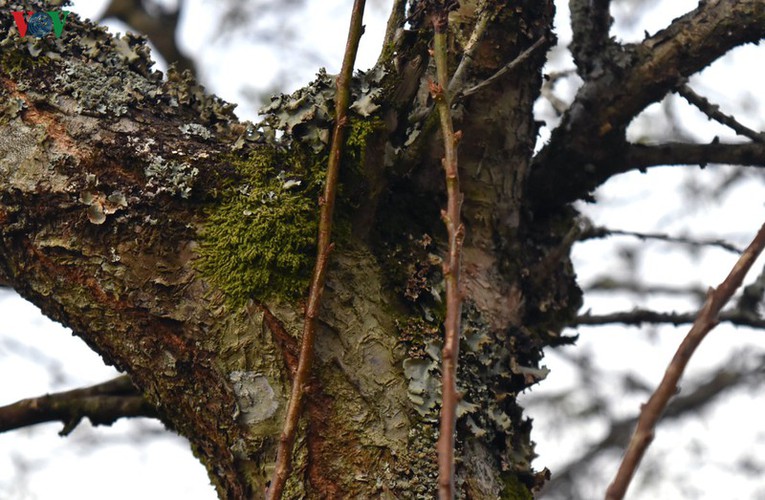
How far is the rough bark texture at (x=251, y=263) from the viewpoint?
4.19 ft

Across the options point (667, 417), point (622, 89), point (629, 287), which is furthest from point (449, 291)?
point (667, 417)

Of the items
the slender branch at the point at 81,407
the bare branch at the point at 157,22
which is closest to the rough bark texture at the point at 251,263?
the slender branch at the point at 81,407

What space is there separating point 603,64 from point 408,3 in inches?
20.8

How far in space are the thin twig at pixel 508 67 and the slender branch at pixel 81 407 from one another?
1.07m

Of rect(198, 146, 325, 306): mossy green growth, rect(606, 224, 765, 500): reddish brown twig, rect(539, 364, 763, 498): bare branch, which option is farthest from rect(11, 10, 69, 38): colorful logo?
rect(539, 364, 763, 498): bare branch

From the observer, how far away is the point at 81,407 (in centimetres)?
188

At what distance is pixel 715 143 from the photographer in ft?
5.73

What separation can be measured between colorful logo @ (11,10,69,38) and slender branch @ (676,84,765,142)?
1.32 metres

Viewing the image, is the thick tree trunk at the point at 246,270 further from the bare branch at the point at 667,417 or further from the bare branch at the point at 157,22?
the bare branch at the point at 667,417

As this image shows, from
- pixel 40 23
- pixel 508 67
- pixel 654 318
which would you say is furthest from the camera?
pixel 654 318

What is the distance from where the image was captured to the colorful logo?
1.51 m

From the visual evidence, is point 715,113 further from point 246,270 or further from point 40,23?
point 40,23

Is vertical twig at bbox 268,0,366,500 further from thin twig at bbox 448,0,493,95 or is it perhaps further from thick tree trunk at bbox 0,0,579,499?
thin twig at bbox 448,0,493,95

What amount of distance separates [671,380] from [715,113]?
1.17m
